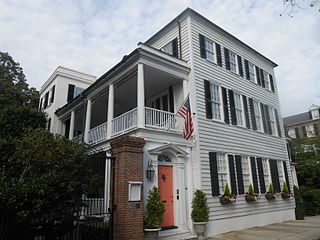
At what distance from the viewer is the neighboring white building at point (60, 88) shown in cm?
1678

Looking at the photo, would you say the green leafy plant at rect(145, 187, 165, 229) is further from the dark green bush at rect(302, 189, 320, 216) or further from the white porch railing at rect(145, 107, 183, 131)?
the dark green bush at rect(302, 189, 320, 216)

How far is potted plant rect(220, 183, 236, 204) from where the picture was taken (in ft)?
31.6

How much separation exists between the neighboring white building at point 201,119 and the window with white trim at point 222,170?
0.04 m

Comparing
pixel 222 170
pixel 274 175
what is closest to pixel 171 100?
pixel 222 170

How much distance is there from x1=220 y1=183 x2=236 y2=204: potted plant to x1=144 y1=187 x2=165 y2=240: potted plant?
3.39 meters

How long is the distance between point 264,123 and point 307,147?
33.8 ft

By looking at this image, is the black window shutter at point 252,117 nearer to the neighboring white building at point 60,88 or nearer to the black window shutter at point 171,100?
the black window shutter at point 171,100

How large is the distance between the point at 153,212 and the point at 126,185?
120 cm

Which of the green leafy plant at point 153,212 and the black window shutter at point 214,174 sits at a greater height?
the black window shutter at point 214,174

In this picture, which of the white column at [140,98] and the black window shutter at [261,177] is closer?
the white column at [140,98]

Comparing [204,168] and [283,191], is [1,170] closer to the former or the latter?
[204,168]

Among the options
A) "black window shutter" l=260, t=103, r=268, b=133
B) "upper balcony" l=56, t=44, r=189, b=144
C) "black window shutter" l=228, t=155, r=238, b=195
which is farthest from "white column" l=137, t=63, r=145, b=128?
"black window shutter" l=260, t=103, r=268, b=133

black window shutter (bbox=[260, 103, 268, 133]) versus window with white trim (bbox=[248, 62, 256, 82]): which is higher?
window with white trim (bbox=[248, 62, 256, 82])

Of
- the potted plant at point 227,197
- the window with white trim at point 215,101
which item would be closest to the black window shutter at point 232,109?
the window with white trim at point 215,101
